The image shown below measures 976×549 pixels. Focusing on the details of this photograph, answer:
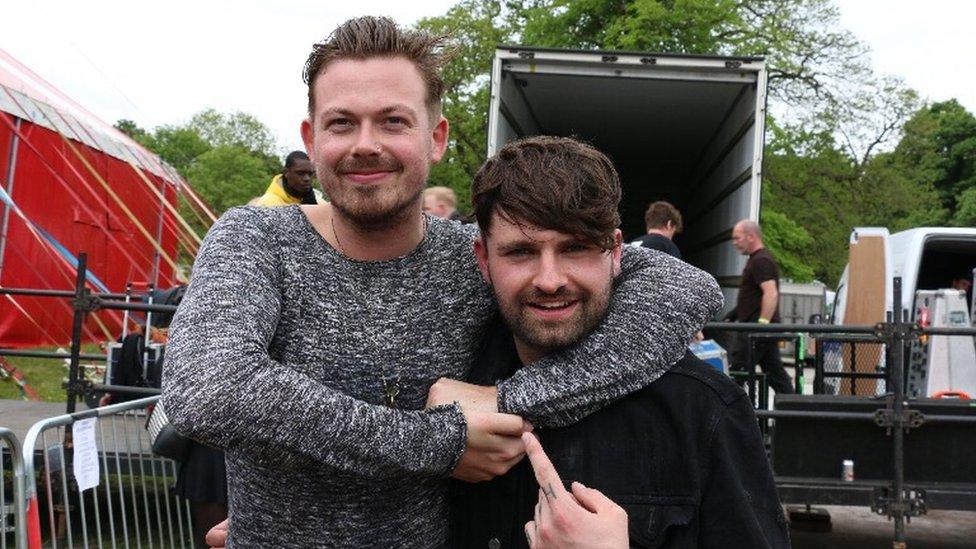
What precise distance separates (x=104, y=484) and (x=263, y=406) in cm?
445

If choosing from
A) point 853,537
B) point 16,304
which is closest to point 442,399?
point 853,537

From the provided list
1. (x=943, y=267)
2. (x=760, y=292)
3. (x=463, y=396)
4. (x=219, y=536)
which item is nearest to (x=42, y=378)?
(x=760, y=292)

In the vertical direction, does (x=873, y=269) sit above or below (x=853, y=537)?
above

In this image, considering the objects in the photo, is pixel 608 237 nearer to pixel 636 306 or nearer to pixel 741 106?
pixel 636 306

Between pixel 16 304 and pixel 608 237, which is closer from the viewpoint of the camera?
pixel 608 237

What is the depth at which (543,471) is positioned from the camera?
59.1 inches

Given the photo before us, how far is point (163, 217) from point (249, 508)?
1631 cm

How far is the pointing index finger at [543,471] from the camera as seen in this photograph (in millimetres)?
1478

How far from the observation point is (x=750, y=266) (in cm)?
858

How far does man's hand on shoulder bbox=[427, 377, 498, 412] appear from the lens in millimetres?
1603

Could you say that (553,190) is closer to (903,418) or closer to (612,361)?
(612,361)

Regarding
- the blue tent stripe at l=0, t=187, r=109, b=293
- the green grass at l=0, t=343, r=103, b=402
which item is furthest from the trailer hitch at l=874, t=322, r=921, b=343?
the blue tent stripe at l=0, t=187, r=109, b=293

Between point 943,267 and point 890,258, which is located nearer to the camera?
point 890,258

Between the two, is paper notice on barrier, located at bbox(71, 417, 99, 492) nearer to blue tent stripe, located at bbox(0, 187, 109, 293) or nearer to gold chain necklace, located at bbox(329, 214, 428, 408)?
gold chain necklace, located at bbox(329, 214, 428, 408)
